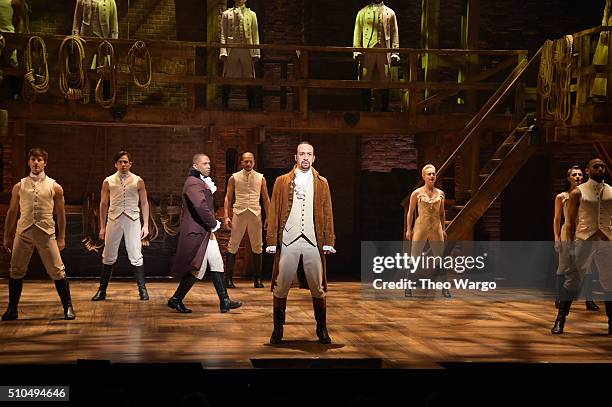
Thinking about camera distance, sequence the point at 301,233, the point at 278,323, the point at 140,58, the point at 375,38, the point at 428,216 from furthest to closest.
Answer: the point at 375,38
the point at 140,58
the point at 428,216
the point at 278,323
the point at 301,233

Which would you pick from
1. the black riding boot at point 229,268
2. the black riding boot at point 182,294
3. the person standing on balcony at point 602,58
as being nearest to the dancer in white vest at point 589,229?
the person standing on balcony at point 602,58

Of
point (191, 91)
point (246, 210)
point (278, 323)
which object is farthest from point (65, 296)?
point (191, 91)

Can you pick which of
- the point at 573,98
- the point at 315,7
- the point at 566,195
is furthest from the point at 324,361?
the point at 315,7

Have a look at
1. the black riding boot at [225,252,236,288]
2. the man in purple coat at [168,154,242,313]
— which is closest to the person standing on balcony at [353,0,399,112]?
the black riding boot at [225,252,236,288]

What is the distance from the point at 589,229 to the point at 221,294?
3.54 metres

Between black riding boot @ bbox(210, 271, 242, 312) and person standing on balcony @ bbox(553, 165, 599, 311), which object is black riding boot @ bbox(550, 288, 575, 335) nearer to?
person standing on balcony @ bbox(553, 165, 599, 311)

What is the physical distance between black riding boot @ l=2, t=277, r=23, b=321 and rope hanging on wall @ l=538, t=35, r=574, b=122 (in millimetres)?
5873

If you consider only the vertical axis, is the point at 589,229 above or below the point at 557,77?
below

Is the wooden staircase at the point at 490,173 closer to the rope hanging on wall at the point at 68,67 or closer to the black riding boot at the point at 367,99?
the black riding boot at the point at 367,99

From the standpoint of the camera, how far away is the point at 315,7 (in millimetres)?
16031

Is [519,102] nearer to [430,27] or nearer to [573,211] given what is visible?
[430,27]

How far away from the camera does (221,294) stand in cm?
1076

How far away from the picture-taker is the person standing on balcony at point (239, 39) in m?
14.2

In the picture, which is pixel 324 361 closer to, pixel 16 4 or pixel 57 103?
pixel 57 103
